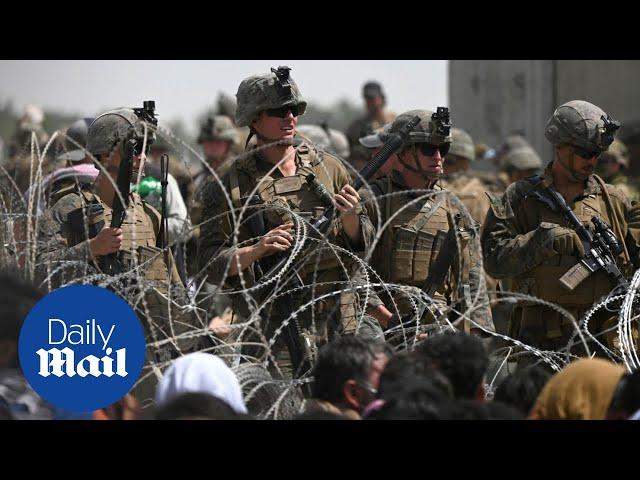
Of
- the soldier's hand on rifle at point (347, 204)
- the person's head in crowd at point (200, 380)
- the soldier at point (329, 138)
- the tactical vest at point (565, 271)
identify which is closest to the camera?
the person's head in crowd at point (200, 380)

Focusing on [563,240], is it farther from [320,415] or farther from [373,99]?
[373,99]

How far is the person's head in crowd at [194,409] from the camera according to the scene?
5.26 metres

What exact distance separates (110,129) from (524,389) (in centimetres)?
280

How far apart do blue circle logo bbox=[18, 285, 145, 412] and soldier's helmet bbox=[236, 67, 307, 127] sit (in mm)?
1775

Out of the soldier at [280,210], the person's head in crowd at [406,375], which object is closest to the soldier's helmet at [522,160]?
the soldier at [280,210]

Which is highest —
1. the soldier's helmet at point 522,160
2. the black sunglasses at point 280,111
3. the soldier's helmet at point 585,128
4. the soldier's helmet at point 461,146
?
the black sunglasses at point 280,111

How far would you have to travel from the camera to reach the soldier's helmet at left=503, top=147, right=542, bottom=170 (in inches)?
542

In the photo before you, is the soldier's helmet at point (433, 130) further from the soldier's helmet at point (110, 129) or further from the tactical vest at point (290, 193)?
the soldier's helmet at point (110, 129)

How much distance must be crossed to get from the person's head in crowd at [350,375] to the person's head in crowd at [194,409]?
2.54 ft

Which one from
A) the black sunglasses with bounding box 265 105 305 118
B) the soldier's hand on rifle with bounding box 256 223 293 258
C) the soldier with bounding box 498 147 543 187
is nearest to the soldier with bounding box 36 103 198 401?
the soldier's hand on rifle with bounding box 256 223 293 258

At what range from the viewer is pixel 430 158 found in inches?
321

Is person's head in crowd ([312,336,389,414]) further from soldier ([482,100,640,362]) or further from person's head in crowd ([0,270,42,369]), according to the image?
soldier ([482,100,640,362])
